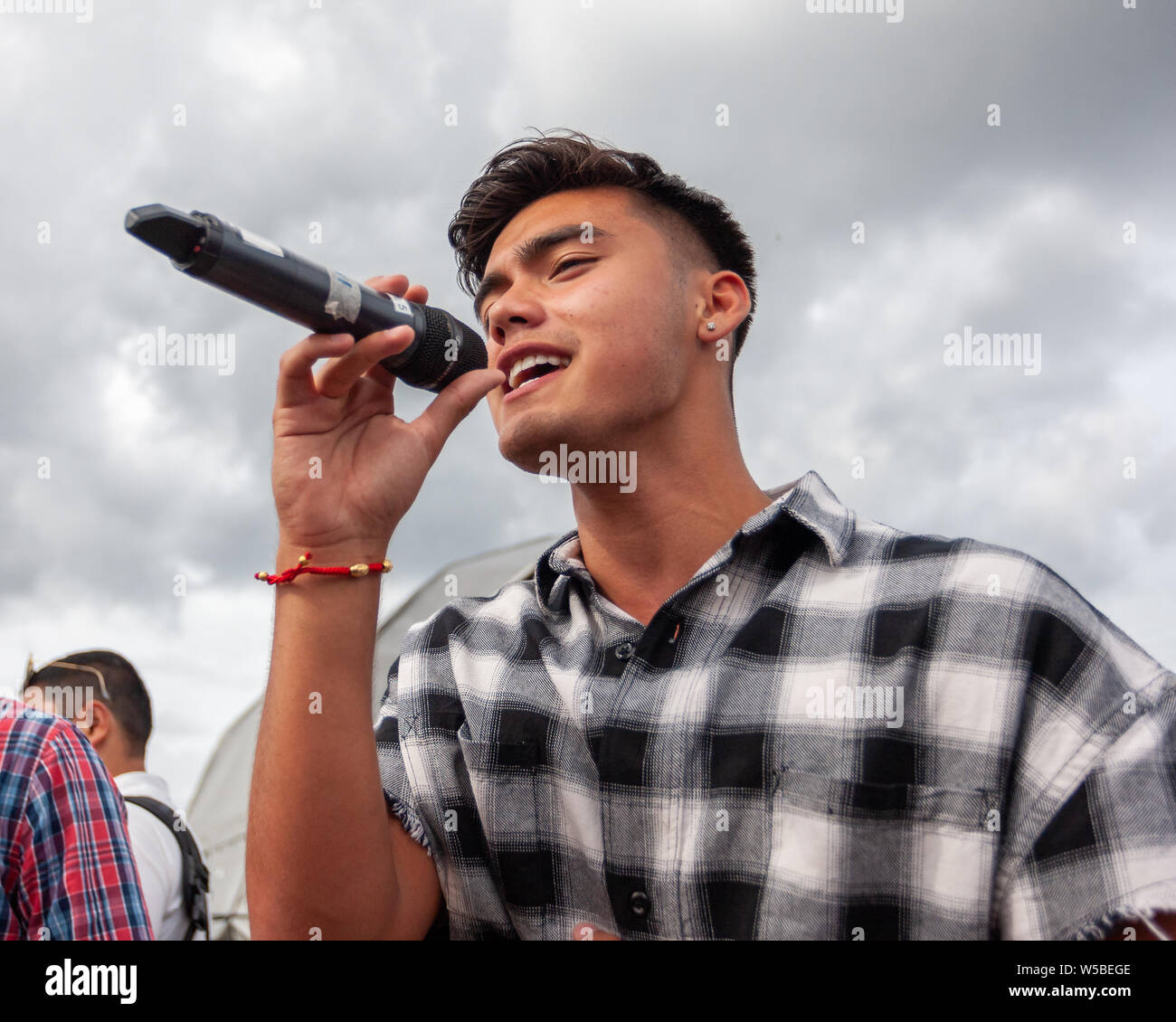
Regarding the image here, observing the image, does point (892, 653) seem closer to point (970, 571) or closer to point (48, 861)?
point (970, 571)

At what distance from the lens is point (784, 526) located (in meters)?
2.59

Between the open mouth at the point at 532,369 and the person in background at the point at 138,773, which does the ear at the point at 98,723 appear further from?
the open mouth at the point at 532,369

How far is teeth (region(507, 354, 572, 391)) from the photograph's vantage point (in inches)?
104

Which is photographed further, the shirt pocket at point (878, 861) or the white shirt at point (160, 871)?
the white shirt at point (160, 871)

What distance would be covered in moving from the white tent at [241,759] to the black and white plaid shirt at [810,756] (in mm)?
7968

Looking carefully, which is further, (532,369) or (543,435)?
(532,369)

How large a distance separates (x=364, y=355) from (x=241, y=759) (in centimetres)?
1323

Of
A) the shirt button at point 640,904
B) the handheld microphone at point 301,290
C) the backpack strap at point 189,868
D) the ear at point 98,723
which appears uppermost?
the handheld microphone at point 301,290

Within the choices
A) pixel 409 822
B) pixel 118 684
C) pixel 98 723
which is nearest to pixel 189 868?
pixel 98 723

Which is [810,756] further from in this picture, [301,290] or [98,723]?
[98,723]

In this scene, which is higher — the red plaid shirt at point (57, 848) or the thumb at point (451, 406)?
the thumb at point (451, 406)

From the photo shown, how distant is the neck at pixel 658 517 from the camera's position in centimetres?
270

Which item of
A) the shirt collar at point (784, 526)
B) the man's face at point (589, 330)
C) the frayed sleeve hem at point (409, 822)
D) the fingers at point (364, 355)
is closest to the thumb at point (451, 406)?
the fingers at point (364, 355)

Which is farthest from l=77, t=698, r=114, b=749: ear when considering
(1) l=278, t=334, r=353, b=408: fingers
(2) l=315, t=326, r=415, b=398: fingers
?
(2) l=315, t=326, r=415, b=398: fingers
